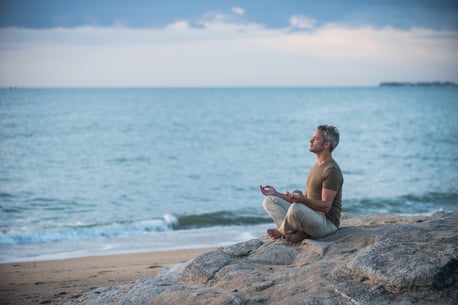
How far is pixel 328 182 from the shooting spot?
696 centimetres

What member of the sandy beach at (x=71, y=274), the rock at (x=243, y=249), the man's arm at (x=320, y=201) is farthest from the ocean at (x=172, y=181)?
the man's arm at (x=320, y=201)

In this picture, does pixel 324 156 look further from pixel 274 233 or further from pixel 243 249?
pixel 243 249

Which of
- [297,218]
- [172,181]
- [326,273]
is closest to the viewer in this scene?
[326,273]

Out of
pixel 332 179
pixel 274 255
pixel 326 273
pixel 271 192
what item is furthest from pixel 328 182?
pixel 326 273

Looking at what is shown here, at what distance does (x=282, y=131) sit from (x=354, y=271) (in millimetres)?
46558

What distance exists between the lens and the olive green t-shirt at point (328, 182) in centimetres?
696

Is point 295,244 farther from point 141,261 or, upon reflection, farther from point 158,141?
point 158,141

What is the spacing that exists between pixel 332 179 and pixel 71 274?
503 cm

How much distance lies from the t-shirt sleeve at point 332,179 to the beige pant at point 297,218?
35 cm

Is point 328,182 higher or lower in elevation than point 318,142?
lower

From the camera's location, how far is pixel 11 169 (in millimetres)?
26922

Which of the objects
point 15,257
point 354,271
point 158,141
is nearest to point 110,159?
point 158,141

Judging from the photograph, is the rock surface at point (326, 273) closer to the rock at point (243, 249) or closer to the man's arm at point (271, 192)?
the rock at point (243, 249)

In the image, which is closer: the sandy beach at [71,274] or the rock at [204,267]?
the rock at [204,267]
